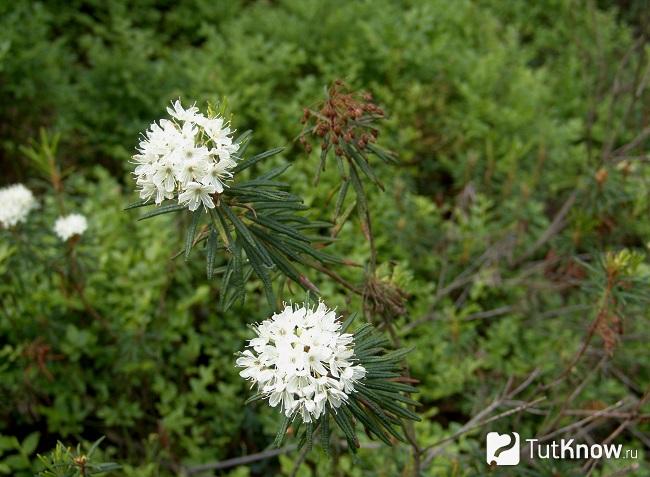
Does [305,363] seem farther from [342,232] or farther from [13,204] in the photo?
[342,232]

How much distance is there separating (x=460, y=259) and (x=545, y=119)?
133 cm

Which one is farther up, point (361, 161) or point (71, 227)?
point (71, 227)

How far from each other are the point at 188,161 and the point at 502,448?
69.2 inches

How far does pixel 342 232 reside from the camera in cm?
343

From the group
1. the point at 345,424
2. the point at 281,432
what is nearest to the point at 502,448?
the point at 345,424

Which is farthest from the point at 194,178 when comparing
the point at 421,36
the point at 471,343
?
the point at 421,36

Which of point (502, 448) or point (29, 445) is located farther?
point (29, 445)

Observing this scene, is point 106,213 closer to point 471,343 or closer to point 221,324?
point 221,324

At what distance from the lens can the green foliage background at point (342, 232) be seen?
9.61 ft

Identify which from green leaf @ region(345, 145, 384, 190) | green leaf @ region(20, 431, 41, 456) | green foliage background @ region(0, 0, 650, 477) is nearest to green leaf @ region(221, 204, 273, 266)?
green leaf @ region(345, 145, 384, 190)

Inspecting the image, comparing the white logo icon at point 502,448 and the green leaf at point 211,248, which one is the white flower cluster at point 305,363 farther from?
the white logo icon at point 502,448

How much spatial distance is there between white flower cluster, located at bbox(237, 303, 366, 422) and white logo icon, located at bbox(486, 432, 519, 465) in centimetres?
111

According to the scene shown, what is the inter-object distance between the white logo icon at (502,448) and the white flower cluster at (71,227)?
6.18 ft

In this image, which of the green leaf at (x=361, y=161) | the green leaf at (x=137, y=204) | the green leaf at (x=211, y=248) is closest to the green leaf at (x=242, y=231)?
the green leaf at (x=211, y=248)
